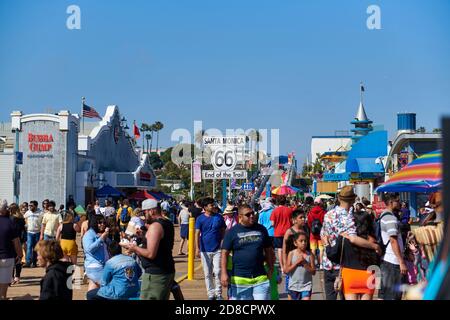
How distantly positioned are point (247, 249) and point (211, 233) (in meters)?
4.47

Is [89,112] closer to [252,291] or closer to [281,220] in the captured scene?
[281,220]

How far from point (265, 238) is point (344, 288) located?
1072 millimetres

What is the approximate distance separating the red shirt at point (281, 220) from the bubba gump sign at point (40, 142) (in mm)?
29331

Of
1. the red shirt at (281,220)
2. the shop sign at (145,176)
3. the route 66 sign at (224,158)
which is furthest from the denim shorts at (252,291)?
the shop sign at (145,176)

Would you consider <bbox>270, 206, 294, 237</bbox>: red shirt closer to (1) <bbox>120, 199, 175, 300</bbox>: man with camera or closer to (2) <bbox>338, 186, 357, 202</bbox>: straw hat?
(2) <bbox>338, 186, 357, 202</bbox>: straw hat

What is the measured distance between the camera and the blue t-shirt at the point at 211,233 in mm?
13055

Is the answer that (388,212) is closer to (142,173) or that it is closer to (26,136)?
(26,136)

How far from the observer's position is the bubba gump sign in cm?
4209

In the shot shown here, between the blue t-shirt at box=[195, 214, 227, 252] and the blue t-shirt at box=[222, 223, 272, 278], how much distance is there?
14.0 feet

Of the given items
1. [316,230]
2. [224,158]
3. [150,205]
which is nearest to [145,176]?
[224,158]

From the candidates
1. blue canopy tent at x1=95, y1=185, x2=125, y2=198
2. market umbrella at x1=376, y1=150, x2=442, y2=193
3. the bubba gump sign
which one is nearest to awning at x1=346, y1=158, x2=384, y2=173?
blue canopy tent at x1=95, y1=185, x2=125, y2=198

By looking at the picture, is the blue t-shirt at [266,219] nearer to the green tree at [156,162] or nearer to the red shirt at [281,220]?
the red shirt at [281,220]
